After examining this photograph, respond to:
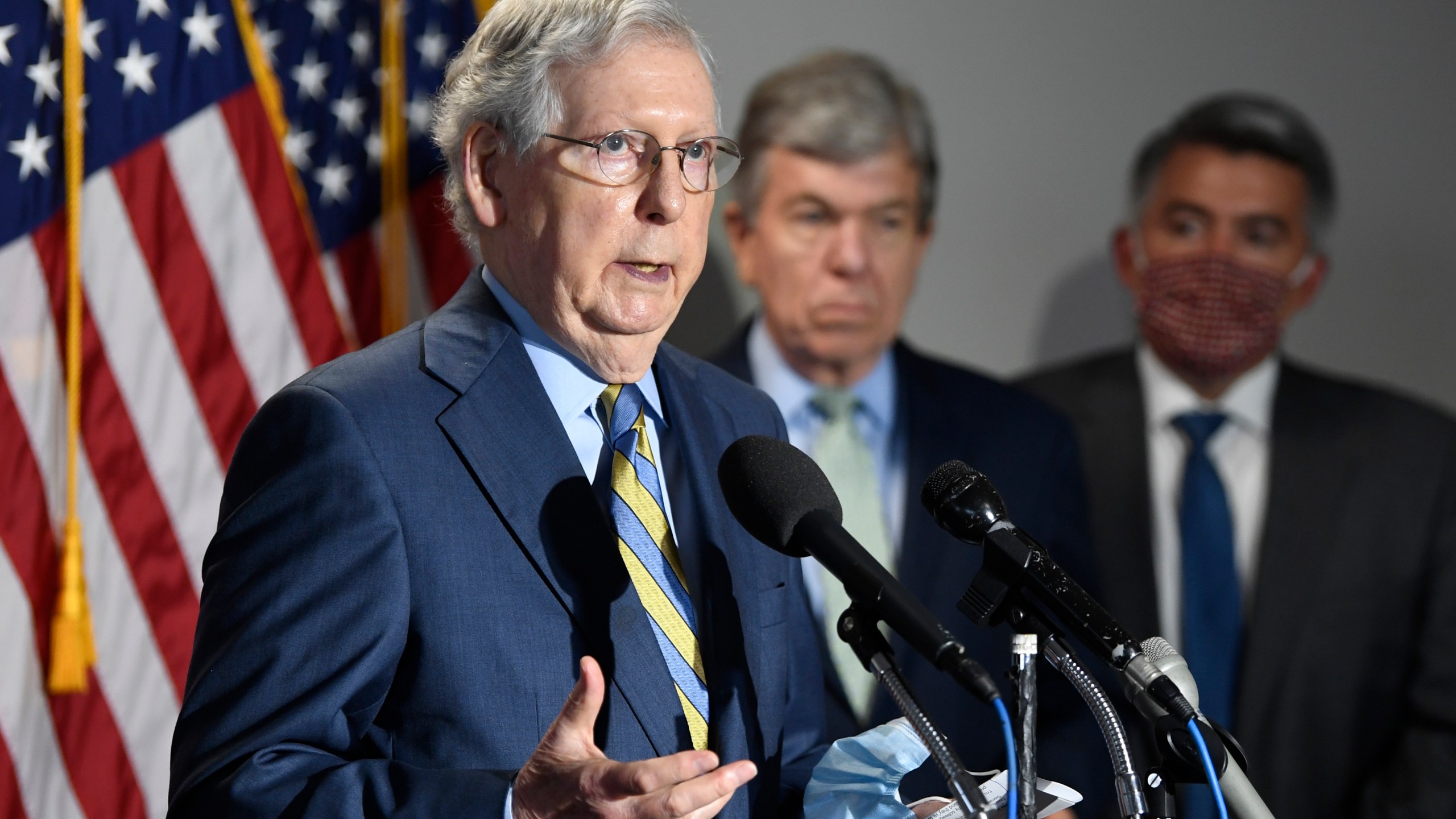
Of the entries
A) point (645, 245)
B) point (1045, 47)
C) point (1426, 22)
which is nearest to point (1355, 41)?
point (1426, 22)

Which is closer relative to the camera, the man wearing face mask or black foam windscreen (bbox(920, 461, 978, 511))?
black foam windscreen (bbox(920, 461, 978, 511))

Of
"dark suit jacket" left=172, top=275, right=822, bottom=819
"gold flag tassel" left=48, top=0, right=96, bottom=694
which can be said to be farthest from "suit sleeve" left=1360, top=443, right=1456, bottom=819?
"gold flag tassel" left=48, top=0, right=96, bottom=694

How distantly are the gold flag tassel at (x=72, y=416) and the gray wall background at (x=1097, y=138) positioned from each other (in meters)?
1.29

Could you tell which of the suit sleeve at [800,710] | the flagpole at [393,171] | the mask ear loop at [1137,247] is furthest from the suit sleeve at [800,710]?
the mask ear loop at [1137,247]

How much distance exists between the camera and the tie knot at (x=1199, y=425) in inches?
121

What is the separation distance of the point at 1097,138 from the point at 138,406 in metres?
2.28

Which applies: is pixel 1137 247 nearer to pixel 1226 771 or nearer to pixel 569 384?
pixel 569 384

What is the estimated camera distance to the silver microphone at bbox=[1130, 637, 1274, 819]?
1127 millimetres

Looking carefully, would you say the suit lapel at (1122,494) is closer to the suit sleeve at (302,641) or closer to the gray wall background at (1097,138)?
the gray wall background at (1097,138)

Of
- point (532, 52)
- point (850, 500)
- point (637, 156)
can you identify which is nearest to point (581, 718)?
point (637, 156)

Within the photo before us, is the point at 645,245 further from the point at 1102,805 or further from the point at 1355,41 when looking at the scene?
the point at 1355,41

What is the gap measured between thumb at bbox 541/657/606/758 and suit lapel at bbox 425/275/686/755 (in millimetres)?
248

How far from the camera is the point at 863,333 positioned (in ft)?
9.07

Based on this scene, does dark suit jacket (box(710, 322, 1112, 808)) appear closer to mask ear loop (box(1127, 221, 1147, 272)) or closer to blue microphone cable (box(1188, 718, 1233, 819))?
mask ear loop (box(1127, 221, 1147, 272))
